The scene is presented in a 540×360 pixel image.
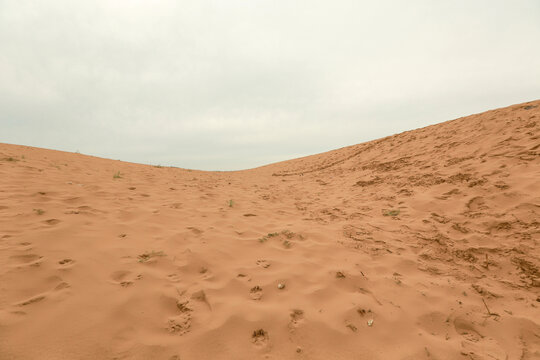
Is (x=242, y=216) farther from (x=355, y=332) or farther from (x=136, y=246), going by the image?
(x=355, y=332)

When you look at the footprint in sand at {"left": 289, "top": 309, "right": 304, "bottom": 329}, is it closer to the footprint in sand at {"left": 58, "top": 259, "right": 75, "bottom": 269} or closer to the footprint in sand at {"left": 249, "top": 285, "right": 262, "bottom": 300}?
the footprint in sand at {"left": 249, "top": 285, "right": 262, "bottom": 300}

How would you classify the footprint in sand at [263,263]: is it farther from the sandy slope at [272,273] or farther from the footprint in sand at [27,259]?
the footprint in sand at [27,259]

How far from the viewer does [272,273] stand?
7.86 feet

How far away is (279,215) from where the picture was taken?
434 centimetres

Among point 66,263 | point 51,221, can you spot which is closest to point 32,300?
point 66,263

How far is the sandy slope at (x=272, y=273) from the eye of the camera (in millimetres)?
1582

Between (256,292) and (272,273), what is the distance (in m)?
0.32

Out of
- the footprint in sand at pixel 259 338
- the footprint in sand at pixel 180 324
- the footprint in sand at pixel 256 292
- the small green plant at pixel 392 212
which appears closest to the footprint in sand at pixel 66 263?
the footprint in sand at pixel 180 324

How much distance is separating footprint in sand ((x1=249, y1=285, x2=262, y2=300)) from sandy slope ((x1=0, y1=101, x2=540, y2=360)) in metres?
0.02

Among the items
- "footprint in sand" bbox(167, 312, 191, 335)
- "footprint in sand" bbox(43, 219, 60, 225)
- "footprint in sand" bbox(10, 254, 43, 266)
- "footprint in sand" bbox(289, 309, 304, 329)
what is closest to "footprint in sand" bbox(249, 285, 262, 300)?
"footprint in sand" bbox(289, 309, 304, 329)

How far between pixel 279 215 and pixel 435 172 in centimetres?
369

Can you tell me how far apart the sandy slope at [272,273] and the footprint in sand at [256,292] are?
25 mm

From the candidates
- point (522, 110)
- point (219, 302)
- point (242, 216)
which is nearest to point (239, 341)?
point (219, 302)

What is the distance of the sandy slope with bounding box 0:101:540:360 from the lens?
5.19 ft
